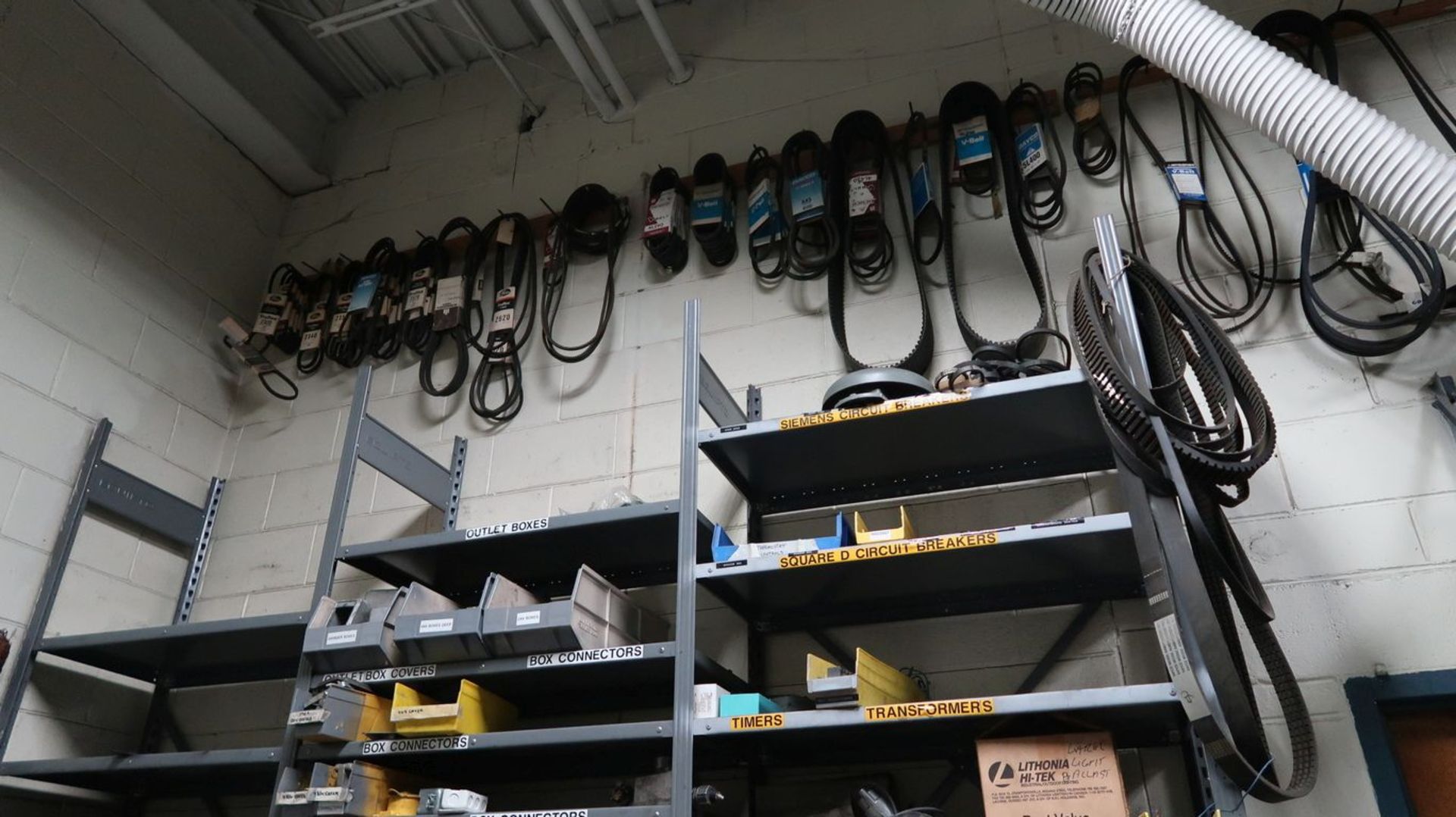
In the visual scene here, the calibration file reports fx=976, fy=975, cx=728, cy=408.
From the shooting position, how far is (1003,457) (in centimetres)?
245

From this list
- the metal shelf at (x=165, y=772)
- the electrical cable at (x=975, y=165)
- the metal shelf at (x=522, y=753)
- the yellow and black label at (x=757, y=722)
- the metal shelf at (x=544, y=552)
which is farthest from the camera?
the electrical cable at (x=975, y=165)

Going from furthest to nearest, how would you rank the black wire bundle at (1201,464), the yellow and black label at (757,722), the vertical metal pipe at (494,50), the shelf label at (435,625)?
1. the vertical metal pipe at (494,50)
2. the shelf label at (435,625)
3. the yellow and black label at (757,722)
4. the black wire bundle at (1201,464)

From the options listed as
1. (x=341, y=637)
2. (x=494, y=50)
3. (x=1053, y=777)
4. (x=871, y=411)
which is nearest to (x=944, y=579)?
(x=871, y=411)

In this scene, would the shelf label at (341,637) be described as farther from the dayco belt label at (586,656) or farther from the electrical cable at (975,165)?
the electrical cable at (975,165)

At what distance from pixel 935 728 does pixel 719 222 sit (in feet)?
5.53

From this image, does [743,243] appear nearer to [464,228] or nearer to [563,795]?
[464,228]

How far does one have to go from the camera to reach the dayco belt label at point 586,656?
206 centimetres

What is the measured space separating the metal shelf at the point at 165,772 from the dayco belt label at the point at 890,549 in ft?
4.41

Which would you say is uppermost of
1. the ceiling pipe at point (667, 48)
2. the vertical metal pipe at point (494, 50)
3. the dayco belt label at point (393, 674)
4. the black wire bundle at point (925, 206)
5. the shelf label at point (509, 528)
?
the vertical metal pipe at point (494, 50)

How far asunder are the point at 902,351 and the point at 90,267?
103 inches

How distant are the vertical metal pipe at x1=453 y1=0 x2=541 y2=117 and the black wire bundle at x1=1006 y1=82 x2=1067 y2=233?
5.99 ft

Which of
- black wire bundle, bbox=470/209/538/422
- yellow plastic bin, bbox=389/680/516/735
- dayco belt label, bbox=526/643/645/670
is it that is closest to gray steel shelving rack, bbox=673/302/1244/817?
dayco belt label, bbox=526/643/645/670

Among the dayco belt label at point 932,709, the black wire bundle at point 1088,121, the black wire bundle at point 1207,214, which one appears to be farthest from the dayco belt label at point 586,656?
the black wire bundle at point 1088,121

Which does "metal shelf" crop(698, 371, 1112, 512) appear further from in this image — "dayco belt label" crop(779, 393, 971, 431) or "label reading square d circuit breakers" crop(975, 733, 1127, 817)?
"label reading square d circuit breakers" crop(975, 733, 1127, 817)
